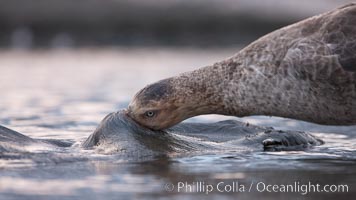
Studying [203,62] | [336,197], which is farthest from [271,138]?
[203,62]

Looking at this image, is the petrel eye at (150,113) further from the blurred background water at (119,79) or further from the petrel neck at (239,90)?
the blurred background water at (119,79)

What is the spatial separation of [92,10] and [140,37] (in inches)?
46.2

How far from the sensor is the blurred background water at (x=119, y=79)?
6.56 meters

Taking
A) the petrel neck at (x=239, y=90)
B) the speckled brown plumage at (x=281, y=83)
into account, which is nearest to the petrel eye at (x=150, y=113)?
the speckled brown plumage at (x=281, y=83)

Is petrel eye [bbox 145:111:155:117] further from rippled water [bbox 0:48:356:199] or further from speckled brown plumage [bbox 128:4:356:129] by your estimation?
rippled water [bbox 0:48:356:199]

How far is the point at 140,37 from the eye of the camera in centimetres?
1981

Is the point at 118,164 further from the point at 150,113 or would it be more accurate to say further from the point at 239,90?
the point at 239,90

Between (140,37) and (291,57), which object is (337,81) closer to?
(291,57)

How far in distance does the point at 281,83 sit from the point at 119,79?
6.51 metres

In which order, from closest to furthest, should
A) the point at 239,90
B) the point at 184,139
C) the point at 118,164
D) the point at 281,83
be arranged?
1. the point at 118,164
2. the point at 281,83
3. the point at 184,139
4. the point at 239,90

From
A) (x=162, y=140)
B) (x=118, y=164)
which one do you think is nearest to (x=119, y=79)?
(x=162, y=140)

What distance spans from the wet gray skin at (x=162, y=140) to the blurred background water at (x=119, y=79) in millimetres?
243

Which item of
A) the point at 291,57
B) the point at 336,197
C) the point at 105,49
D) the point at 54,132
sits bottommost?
the point at 336,197

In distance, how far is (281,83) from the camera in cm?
796
